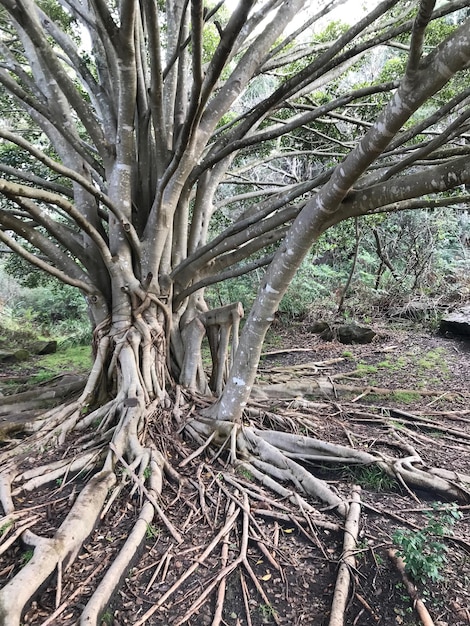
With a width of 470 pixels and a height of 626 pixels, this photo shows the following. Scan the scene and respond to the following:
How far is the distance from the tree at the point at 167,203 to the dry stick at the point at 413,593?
1.78ft

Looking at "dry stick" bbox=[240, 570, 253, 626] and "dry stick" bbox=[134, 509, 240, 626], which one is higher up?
"dry stick" bbox=[134, 509, 240, 626]

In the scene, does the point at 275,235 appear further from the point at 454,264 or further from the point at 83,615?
the point at 454,264

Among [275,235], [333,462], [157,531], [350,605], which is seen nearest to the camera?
[350,605]

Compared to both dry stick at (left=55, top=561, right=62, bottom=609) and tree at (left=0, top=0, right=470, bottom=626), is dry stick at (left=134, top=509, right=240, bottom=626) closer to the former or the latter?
tree at (left=0, top=0, right=470, bottom=626)

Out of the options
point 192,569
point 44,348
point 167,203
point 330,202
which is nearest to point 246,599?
point 192,569

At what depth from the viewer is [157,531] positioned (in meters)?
2.63

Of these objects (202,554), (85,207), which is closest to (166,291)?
(85,207)

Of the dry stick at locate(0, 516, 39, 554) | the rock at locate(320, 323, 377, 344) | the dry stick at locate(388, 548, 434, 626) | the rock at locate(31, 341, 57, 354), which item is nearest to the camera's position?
the dry stick at locate(388, 548, 434, 626)

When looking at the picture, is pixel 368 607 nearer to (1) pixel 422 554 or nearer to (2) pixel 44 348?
(1) pixel 422 554

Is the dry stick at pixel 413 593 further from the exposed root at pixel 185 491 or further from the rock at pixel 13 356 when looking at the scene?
the rock at pixel 13 356

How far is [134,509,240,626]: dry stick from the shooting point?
2.01 meters

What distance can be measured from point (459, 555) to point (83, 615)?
78.1 inches

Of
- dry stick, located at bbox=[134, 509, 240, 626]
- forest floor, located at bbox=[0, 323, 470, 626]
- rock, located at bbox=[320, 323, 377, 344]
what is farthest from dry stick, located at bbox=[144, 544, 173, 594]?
rock, located at bbox=[320, 323, 377, 344]

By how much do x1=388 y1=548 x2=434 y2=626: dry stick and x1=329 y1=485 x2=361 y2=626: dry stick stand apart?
221 millimetres
